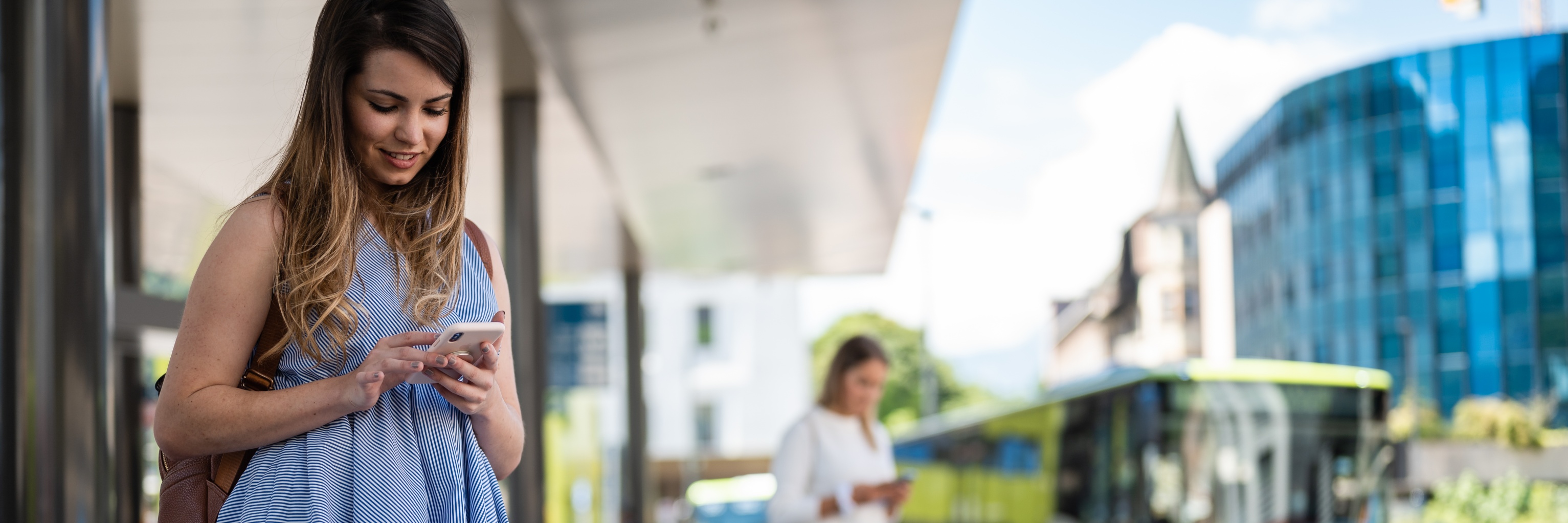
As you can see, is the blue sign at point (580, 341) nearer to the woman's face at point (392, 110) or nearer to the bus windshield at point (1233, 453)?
the bus windshield at point (1233, 453)

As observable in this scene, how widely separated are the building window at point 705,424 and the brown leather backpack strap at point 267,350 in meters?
48.9

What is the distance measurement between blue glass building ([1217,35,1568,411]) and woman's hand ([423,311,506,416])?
52.9m

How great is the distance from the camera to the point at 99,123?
13.3 ft

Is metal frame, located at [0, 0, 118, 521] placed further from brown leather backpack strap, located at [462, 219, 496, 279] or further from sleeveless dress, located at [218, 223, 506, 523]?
sleeveless dress, located at [218, 223, 506, 523]

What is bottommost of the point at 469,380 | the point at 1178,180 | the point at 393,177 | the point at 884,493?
the point at 884,493

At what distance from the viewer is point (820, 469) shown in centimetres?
575

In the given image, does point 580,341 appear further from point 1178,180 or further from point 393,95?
point 1178,180

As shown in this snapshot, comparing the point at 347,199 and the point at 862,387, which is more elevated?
the point at 347,199

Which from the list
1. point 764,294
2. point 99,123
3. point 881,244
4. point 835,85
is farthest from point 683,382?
point 99,123

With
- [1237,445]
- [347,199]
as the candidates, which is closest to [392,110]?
[347,199]

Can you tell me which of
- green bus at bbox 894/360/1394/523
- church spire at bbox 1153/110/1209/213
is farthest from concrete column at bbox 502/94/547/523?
church spire at bbox 1153/110/1209/213

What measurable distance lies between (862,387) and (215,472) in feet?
14.1

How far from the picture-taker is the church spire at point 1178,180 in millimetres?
93375

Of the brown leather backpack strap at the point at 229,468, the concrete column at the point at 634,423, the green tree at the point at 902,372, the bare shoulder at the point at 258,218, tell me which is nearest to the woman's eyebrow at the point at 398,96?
the bare shoulder at the point at 258,218
